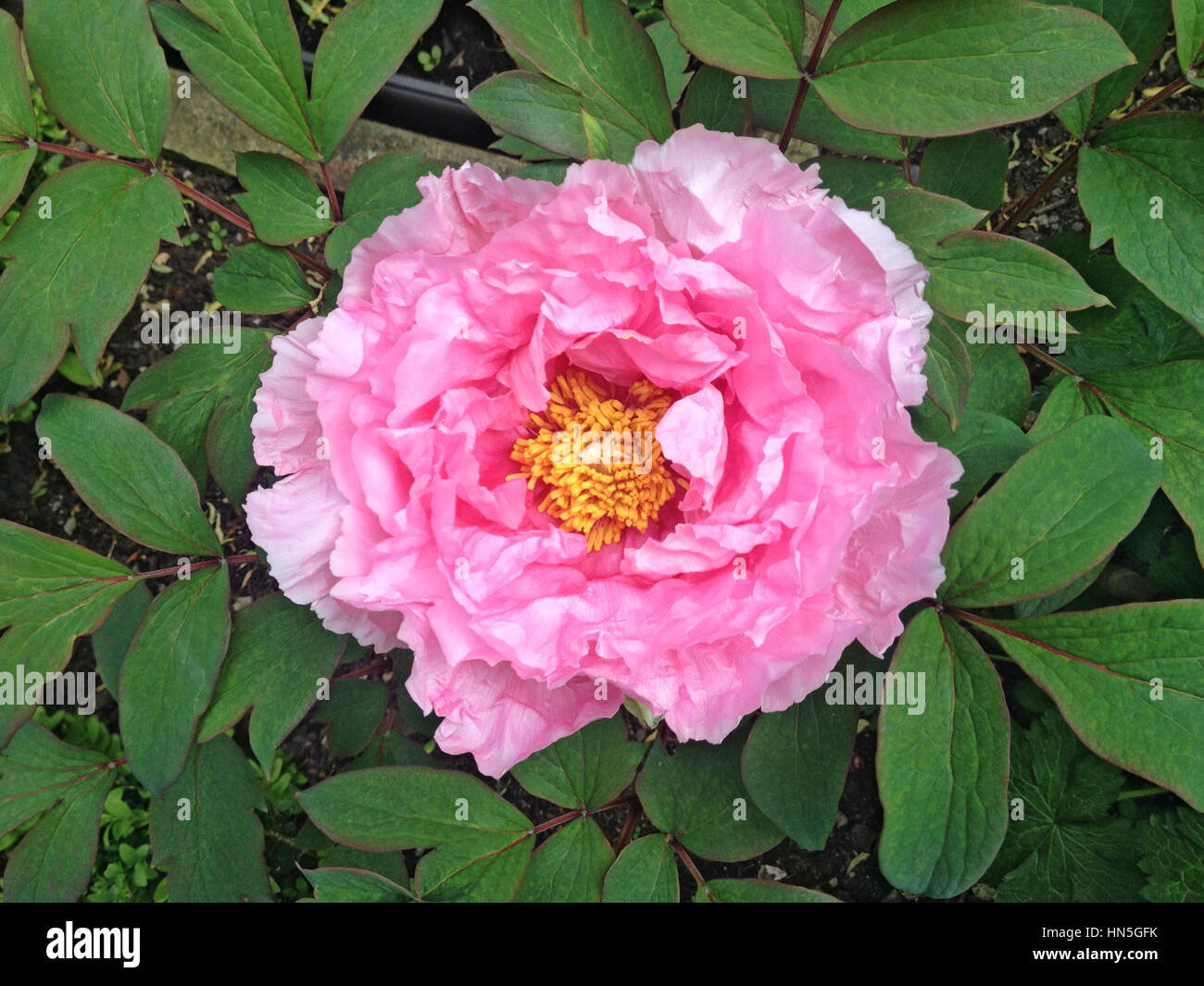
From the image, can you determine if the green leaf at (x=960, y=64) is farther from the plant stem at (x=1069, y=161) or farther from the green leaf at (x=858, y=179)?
the plant stem at (x=1069, y=161)

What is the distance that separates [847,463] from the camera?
0.81 meters

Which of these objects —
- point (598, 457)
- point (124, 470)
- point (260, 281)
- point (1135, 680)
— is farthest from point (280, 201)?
point (1135, 680)

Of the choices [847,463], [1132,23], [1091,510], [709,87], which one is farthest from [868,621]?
[1132,23]

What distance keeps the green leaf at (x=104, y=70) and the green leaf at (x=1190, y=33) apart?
3.34 feet

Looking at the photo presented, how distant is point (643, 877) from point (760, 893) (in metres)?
0.13

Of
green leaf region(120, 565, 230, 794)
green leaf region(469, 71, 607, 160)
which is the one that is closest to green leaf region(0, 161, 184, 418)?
green leaf region(120, 565, 230, 794)

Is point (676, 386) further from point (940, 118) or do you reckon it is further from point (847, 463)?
point (940, 118)

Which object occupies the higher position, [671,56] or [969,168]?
[671,56]

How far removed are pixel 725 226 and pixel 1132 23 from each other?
0.57 meters

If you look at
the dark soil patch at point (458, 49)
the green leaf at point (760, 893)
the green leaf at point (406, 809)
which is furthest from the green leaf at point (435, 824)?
the dark soil patch at point (458, 49)

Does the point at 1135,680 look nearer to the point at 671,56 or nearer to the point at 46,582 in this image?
the point at 671,56

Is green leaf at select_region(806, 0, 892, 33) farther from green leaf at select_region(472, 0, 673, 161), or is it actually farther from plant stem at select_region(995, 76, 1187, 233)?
plant stem at select_region(995, 76, 1187, 233)

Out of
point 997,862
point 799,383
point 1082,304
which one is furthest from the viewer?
point 997,862

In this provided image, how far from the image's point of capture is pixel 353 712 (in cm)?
133
